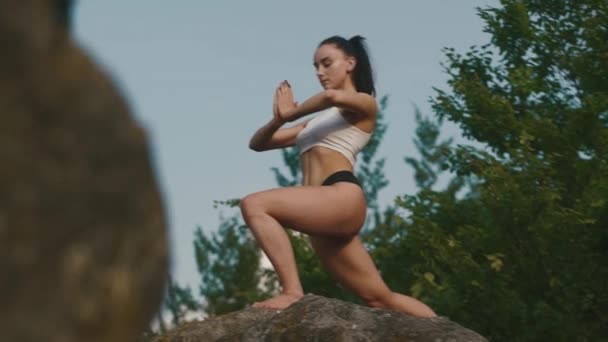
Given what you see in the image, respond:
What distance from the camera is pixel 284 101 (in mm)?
6812

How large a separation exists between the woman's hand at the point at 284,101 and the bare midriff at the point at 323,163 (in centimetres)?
28

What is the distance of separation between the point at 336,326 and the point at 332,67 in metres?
1.51

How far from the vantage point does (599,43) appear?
47.5ft

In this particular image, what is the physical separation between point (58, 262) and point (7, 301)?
0.10 metres

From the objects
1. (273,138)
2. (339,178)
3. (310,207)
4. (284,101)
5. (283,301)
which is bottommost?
(283,301)

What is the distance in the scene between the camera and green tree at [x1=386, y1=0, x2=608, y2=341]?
12750mm

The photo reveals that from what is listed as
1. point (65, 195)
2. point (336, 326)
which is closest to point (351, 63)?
point (336, 326)

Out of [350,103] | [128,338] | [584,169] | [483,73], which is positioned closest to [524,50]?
[483,73]

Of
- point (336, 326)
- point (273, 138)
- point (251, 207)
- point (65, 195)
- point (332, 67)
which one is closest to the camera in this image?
point (65, 195)

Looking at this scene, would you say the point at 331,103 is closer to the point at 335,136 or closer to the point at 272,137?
the point at 335,136

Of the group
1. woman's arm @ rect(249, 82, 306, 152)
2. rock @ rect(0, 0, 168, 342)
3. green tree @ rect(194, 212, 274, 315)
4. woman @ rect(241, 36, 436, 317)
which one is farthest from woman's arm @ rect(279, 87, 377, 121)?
green tree @ rect(194, 212, 274, 315)

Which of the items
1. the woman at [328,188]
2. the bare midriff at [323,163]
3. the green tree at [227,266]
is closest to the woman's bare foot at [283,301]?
the woman at [328,188]

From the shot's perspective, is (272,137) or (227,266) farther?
(227,266)

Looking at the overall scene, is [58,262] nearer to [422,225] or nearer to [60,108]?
[60,108]
